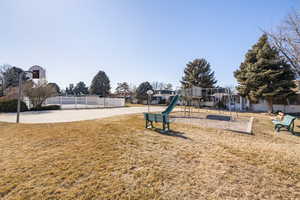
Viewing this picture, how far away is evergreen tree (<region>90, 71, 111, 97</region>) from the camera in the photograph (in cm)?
3806

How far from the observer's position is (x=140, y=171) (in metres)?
2.58

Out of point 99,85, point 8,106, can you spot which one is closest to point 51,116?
point 8,106

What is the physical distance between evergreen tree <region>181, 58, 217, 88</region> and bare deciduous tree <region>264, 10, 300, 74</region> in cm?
1185

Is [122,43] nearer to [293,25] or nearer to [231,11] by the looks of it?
[231,11]

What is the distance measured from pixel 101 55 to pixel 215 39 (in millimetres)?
10385

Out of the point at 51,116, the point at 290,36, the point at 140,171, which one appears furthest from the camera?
the point at 290,36

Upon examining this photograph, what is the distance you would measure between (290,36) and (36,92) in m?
23.7

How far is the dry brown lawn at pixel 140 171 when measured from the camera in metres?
2.02

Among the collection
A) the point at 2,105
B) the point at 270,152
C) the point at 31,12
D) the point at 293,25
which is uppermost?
the point at 293,25

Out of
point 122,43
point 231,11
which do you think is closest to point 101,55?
point 122,43

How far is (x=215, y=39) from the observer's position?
1102 cm

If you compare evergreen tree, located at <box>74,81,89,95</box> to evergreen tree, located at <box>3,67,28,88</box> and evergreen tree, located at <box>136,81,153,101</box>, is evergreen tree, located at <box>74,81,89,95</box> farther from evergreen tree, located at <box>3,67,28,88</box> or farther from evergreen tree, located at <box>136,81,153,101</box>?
evergreen tree, located at <box>136,81,153,101</box>

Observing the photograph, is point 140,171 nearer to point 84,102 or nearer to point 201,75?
point 84,102

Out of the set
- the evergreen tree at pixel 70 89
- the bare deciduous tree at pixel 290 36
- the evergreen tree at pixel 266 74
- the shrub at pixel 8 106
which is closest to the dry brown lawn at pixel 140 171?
the shrub at pixel 8 106
